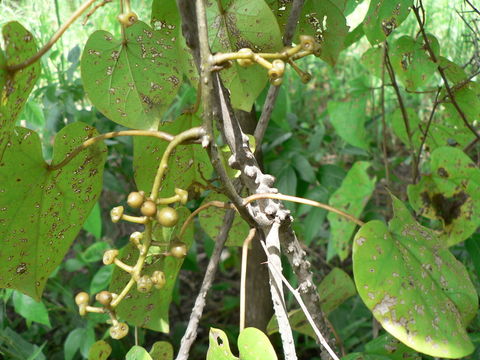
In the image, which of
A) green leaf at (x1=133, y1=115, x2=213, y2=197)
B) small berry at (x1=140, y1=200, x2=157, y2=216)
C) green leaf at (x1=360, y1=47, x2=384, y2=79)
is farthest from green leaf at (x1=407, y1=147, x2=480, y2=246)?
small berry at (x1=140, y1=200, x2=157, y2=216)

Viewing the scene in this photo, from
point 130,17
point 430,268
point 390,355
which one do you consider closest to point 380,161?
point 390,355

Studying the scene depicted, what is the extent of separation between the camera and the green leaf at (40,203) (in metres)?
0.56

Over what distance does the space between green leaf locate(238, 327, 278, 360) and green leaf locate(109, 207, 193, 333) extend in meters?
0.19

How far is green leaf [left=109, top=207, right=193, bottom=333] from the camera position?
645mm

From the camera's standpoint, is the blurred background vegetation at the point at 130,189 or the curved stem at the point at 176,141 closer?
the curved stem at the point at 176,141

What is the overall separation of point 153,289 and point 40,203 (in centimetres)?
17

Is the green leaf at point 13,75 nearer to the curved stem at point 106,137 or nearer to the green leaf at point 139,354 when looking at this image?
the curved stem at point 106,137

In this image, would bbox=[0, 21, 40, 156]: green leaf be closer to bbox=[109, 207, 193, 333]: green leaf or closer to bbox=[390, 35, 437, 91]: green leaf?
bbox=[109, 207, 193, 333]: green leaf

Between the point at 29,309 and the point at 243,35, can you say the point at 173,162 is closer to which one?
the point at 243,35

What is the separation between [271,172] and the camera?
115cm

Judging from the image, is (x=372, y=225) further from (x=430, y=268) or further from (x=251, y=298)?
(x=251, y=298)

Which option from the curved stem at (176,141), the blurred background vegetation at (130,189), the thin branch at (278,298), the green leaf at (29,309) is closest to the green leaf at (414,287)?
the thin branch at (278,298)

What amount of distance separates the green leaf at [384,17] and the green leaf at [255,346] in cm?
40

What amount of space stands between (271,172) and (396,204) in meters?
0.57
